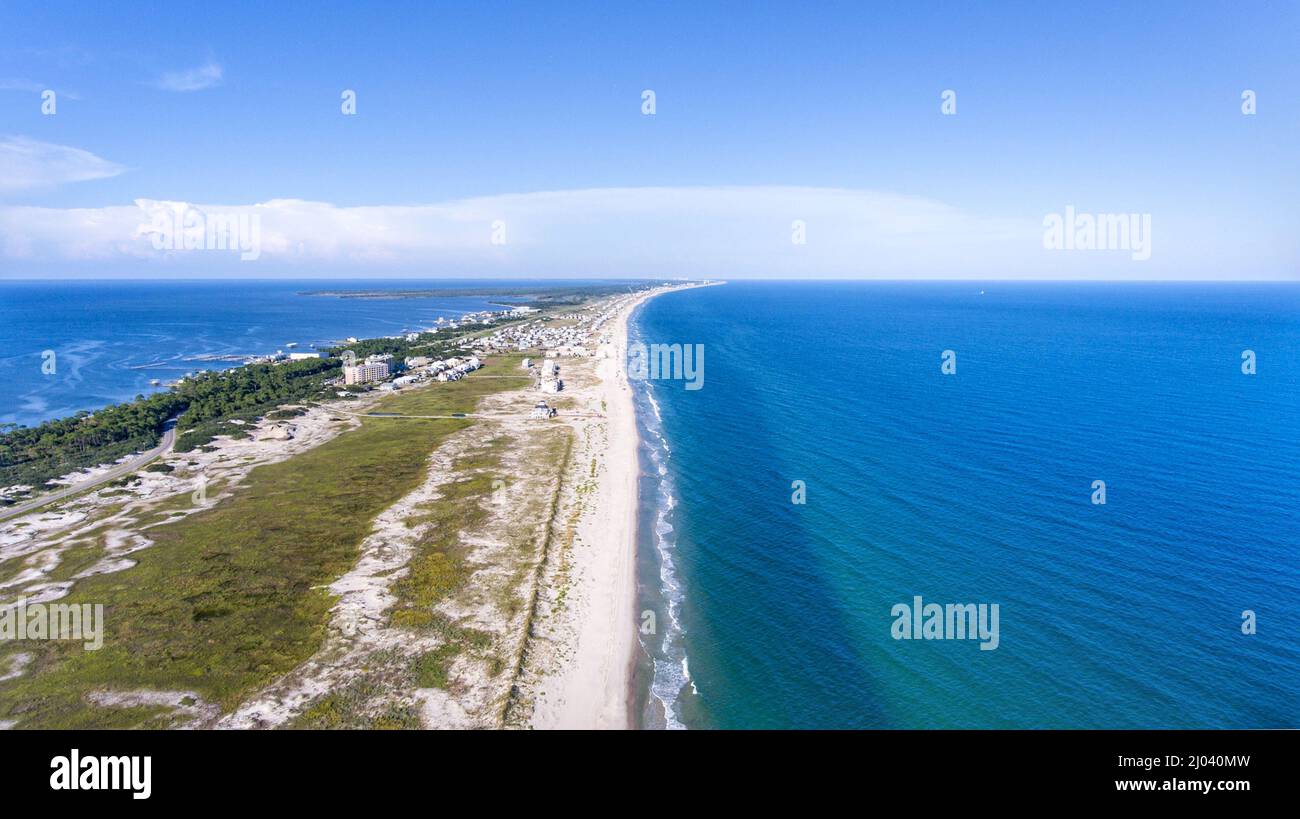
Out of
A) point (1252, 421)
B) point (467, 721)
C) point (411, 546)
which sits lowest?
point (467, 721)

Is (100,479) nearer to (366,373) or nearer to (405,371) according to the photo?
(366,373)

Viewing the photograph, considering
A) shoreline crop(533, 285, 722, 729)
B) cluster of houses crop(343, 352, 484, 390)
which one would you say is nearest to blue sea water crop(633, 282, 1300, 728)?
shoreline crop(533, 285, 722, 729)

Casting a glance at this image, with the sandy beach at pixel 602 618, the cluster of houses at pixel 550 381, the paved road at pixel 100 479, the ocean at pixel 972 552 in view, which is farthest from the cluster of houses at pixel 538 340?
the sandy beach at pixel 602 618

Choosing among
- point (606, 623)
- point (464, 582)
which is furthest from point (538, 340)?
point (606, 623)

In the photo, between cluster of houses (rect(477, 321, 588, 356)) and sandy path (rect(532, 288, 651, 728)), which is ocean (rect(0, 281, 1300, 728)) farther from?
cluster of houses (rect(477, 321, 588, 356))

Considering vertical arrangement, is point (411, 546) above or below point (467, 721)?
above
